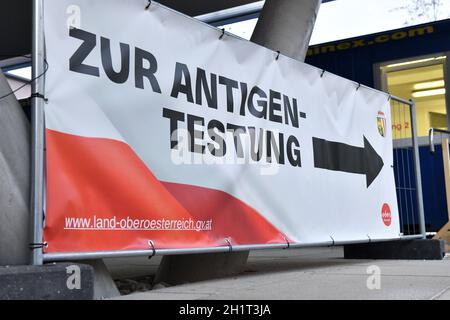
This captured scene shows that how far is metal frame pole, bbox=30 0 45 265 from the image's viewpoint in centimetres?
277

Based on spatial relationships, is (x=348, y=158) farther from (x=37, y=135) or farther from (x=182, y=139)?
(x=37, y=135)

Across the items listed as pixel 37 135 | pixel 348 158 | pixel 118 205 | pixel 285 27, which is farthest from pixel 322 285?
pixel 285 27

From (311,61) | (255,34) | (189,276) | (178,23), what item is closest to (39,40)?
(178,23)

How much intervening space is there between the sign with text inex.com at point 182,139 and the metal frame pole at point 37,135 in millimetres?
49

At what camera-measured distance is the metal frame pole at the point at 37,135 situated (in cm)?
277

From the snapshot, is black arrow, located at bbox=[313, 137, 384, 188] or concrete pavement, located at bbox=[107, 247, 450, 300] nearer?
concrete pavement, located at bbox=[107, 247, 450, 300]

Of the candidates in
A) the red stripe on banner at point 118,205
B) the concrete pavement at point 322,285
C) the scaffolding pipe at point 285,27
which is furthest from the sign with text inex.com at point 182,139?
the scaffolding pipe at point 285,27

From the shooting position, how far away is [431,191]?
9492 millimetres

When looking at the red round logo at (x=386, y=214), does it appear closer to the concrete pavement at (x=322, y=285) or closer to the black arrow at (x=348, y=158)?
the black arrow at (x=348, y=158)

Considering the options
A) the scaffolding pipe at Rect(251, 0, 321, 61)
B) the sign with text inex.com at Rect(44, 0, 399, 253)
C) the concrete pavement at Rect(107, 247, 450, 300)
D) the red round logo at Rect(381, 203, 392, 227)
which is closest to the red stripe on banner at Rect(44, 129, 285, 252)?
the sign with text inex.com at Rect(44, 0, 399, 253)

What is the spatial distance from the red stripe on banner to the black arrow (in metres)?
1.30

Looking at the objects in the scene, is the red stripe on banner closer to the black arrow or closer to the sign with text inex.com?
the sign with text inex.com

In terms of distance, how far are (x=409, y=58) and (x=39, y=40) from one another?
853 cm

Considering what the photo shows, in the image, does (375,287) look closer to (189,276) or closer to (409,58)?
(189,276)
